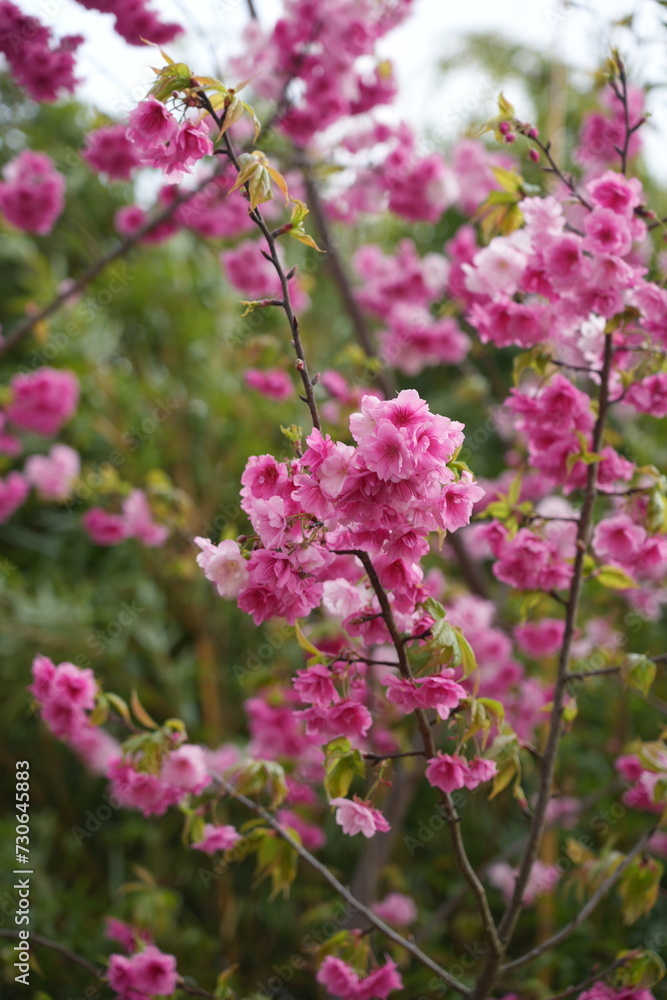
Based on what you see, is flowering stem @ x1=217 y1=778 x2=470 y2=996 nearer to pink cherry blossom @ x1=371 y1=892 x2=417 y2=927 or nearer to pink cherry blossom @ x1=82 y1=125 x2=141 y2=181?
pink cherry blossom @ x1=371 y1=892 x2=417 y2=927

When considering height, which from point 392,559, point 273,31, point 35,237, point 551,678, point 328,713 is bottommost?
point 328,713

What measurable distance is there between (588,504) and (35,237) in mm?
3696

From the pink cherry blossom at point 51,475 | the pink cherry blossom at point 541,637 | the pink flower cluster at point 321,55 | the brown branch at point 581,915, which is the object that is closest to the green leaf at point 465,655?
the brown branch at point 581,915

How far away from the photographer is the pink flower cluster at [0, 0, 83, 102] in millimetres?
1266

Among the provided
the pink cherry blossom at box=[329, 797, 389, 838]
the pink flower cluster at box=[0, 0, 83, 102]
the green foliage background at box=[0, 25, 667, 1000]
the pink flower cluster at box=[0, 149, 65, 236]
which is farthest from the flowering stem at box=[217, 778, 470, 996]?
the pink flower cluster at box=[0, 149, 65, 236]

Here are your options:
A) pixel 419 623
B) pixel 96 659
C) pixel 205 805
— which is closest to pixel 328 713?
pixel 419 623

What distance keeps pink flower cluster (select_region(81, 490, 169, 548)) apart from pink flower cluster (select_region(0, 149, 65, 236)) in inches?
30.3

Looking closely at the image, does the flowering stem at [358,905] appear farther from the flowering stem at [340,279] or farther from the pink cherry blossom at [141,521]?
the pink cherry blossom at [141,521]

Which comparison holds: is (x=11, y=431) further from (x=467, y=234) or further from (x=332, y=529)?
(x=332, y=529)

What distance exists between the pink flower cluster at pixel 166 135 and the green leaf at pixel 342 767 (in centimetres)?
65

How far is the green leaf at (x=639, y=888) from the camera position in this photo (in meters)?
0.97

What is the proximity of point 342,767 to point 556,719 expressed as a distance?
0.34 m

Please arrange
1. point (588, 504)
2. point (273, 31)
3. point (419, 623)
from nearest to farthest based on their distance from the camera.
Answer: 1. point (419, 623)
2. point (588, 504)
3. point (273, 31)

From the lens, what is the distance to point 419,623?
796mm
